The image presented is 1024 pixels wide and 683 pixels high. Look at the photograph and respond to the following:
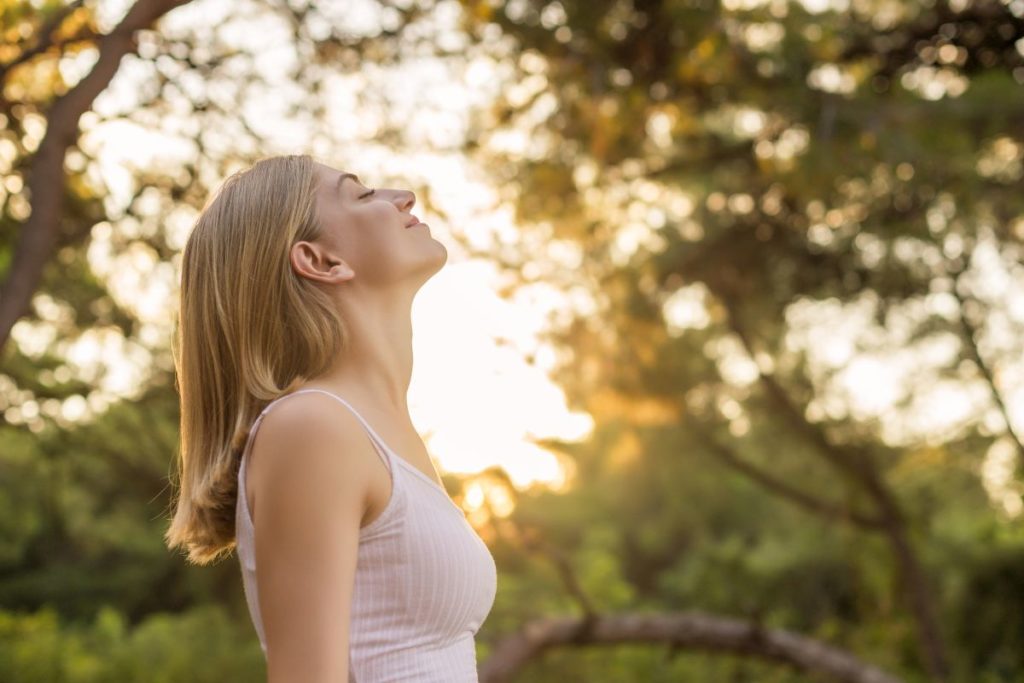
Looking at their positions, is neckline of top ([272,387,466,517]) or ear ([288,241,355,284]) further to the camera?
ear ([288,241,355,284])

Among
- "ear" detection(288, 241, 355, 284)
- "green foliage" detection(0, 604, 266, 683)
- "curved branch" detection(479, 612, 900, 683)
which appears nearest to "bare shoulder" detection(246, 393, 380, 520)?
"ear" detection(288, 241, 355, 284)

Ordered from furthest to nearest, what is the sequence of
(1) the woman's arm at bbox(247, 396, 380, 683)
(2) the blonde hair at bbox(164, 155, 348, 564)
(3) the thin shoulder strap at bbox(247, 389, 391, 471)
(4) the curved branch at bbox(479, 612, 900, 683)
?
(4) the curved branch at bbox(479, 612, 900, 683) < (2) the blonde hair at bbox(164, 155, 348, 564) < (3) the thin shoulder strap at bbox(247, 389, 391, 471) < (1) the woman's arm at bbox(247, 396, 380, 683)

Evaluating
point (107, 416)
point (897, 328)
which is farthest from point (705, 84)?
point (897, 328)

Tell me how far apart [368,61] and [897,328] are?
345 inches

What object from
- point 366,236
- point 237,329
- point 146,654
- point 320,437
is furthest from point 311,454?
point 146,654

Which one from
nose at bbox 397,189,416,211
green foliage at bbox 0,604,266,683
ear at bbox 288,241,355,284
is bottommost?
green foliage at bbox 0,604,266,683

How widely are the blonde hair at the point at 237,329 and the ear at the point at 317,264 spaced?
12 millimetres

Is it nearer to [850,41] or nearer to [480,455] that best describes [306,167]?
[480,455]

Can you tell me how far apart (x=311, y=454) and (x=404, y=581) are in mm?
253

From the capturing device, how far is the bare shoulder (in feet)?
4.58

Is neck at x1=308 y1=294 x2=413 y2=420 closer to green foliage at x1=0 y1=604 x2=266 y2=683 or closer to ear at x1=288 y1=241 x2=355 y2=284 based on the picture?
ear at x1=288 y1=241 x2=355 y2=284

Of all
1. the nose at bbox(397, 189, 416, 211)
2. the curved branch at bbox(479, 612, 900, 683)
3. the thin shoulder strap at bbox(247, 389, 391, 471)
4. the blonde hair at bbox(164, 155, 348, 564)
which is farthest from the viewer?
the curved branch at bbox(479, 612, 900, 683)

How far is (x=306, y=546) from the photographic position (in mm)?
1374

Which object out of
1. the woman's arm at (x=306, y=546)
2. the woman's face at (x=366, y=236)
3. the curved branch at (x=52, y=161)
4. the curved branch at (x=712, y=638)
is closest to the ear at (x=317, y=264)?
the woman's face at (x=366, y=236)
